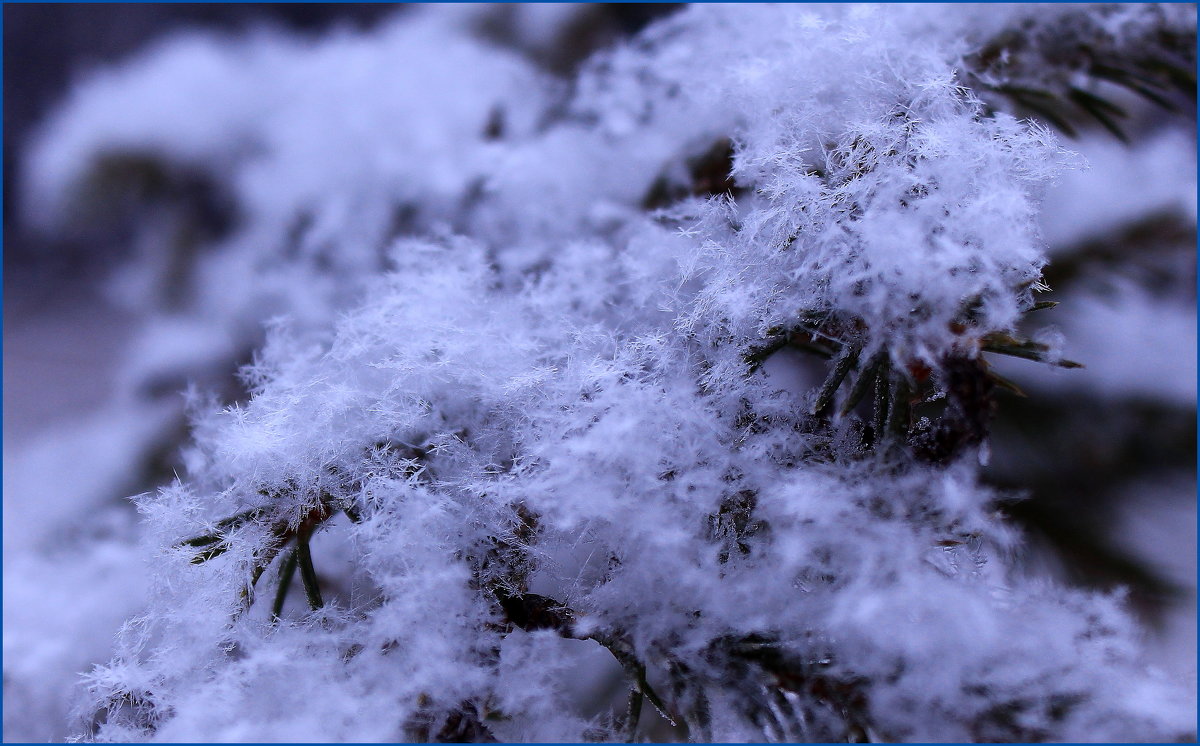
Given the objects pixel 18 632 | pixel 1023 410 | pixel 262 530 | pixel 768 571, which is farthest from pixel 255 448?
pixel 1023 410

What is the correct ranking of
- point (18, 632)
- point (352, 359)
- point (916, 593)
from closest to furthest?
point (916, 593)
point (352, 359)
point (18, 632)

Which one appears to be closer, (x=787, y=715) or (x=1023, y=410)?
(x=787, y=715)

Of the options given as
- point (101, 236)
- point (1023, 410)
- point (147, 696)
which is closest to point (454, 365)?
point (147, 696)

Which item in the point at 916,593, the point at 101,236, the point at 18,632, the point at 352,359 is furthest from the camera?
the point at 101,236

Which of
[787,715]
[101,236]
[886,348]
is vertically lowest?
[787,715]

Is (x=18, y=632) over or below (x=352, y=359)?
below

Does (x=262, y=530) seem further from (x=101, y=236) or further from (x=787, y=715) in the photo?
(x=101, y=236)
